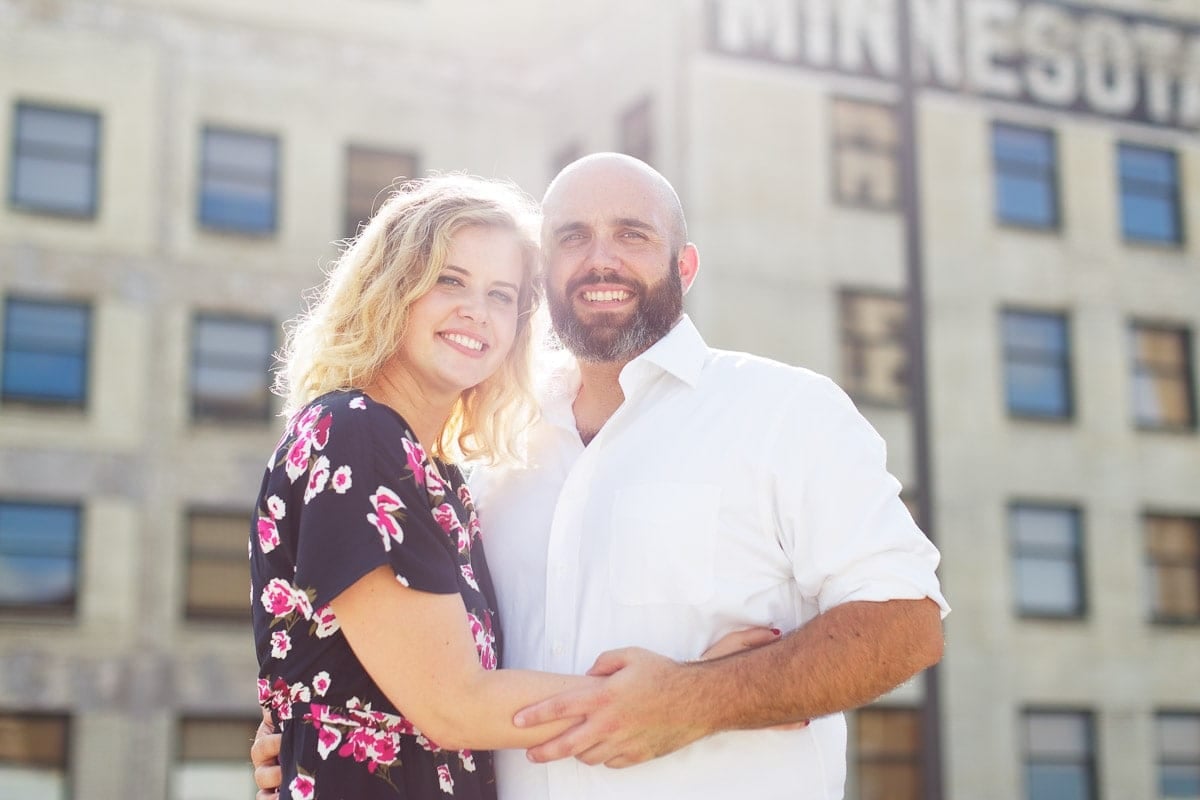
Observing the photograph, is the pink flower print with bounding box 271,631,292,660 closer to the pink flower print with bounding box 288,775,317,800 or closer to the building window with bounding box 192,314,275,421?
the pink flower print with bounding box 288,775,317,800

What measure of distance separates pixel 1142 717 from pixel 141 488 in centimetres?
1745

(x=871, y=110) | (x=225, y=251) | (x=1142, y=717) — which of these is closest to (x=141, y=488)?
(x=225, y=251)

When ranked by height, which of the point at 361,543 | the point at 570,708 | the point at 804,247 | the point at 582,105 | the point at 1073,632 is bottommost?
the point at 570,708

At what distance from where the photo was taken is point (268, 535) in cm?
313

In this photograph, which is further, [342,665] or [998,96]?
[998,96]

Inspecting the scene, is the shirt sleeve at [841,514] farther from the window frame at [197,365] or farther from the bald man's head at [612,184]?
the window frame at [197,365]

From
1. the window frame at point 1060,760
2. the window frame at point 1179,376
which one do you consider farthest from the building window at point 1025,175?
the window frame at point 1060,760

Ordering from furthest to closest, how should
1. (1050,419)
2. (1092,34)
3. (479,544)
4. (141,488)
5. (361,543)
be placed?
(1050,419)
(141,488)
(1092,34)
(479,544)
(361,543)

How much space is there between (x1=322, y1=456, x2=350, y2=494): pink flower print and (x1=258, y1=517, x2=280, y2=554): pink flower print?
225 mm

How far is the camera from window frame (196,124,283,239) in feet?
80.8

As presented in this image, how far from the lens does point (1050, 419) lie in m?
25.0

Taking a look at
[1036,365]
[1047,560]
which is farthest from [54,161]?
[1047,560]

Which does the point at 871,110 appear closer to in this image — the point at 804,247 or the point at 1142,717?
the point at 804,247

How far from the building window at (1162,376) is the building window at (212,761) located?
16.7 m
